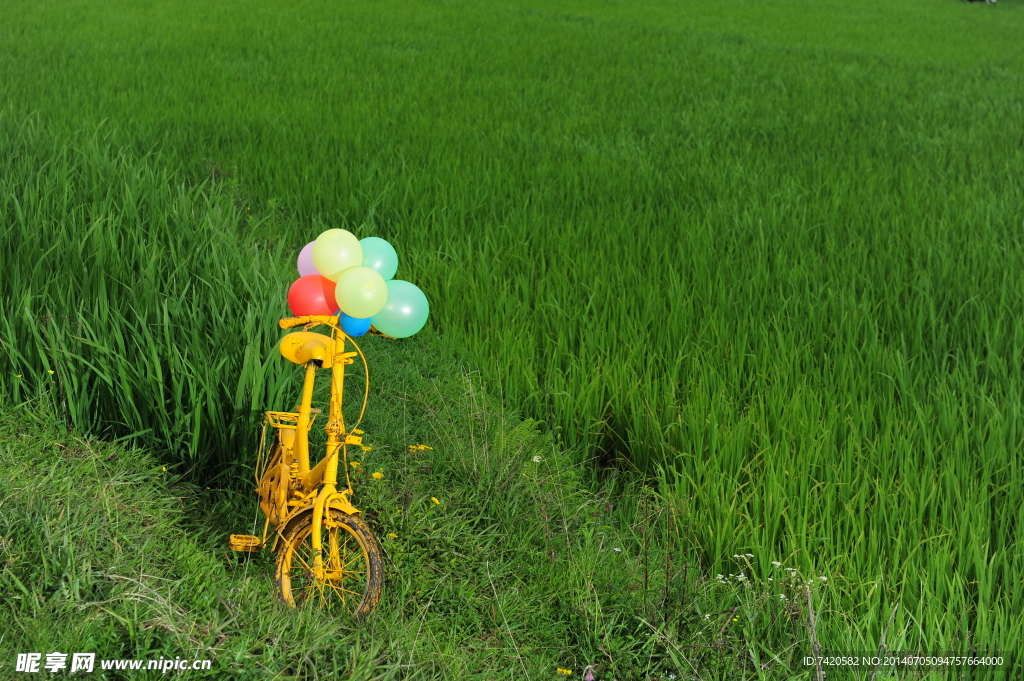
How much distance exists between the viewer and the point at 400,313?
5.56 ft

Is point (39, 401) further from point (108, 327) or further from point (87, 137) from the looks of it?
point (87, 137)

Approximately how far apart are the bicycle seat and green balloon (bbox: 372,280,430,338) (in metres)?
0.12

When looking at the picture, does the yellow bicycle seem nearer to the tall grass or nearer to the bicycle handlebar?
the bicycle handlebar

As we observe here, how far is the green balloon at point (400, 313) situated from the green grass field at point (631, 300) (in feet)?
1.70

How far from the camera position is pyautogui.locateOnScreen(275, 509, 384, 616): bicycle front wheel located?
61.4 inches

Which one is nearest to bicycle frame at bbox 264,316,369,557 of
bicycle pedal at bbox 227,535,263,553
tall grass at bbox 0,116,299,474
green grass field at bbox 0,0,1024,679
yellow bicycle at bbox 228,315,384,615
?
yellow bicycle at bbox 228,315,384,615

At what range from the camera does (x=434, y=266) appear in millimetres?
3408

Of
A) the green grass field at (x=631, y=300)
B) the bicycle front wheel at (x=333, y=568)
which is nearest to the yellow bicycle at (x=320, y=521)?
the bicycle front wheel at (x=333, y=568)

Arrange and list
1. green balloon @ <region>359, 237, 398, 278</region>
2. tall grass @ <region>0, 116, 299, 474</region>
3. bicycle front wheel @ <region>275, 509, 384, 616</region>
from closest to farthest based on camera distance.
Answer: bicycle front wheel @ <region>275, 509, 384, 616</region> < green balloon @ <region>359, 237, 398, 278</region> < tall grass @ <region>0, 116, 299, 474</region>

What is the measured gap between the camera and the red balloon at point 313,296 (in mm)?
1701

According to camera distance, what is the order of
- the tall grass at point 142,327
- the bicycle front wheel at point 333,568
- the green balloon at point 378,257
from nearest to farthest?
the bicycle front wheel at point 333,568
the green balloon at point 378,257
the tall grass at point 142,327

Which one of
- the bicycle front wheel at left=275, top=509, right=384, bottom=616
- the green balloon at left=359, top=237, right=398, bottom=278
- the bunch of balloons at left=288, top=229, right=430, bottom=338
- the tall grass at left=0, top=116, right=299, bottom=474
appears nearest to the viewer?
the bicycle front wheel at left=275, top=509, right=384, bottom=616

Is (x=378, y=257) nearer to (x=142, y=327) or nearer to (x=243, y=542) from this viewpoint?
(x=243, y=542)

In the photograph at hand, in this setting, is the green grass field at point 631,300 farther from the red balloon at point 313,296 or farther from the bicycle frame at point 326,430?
the red balloon at point 313,296
